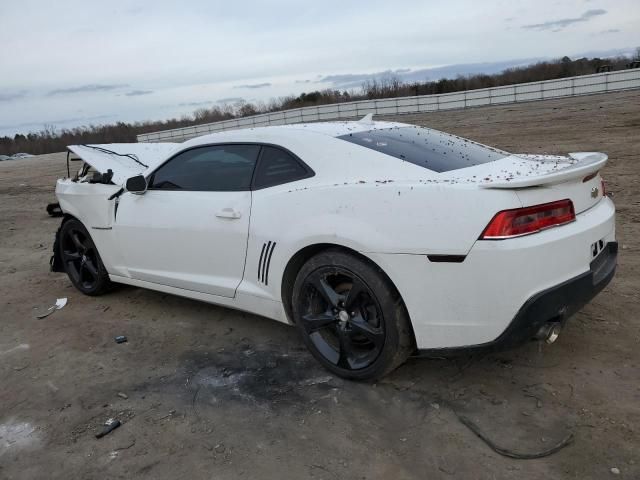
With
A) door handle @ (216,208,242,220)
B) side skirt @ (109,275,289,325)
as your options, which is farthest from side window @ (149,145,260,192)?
side skirt @ (109,275,289,325)

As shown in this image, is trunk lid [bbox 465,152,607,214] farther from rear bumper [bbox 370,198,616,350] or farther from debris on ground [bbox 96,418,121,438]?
debris on ground [bbox 96,418,121,438]

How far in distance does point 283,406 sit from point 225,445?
1.43 feet

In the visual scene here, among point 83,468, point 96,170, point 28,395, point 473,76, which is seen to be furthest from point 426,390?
point 473,76

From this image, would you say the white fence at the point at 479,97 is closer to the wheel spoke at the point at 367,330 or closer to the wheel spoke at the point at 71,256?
the wheel spoke at the point at 71,256

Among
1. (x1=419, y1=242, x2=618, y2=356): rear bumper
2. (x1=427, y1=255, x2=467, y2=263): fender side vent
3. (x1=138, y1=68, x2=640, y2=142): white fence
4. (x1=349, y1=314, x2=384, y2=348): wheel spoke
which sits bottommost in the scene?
(x1=349, y1=314, x2=384, y2=348): wheel spoke

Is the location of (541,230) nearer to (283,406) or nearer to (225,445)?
(283,406)

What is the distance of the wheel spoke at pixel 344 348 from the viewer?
10.8ft

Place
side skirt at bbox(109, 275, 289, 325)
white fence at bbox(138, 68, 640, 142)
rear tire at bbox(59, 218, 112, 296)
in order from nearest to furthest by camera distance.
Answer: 1. side skirt at bbox(109, 275, 289, 325)
2. rear tire at bbox(59, 218, 112, 296)
3. white fence at bbox(138, 68, 640, 142)

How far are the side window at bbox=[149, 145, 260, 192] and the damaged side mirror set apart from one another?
2.4 inches

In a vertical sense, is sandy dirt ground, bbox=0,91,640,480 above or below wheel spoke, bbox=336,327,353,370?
below

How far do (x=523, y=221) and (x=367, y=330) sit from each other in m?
1.04

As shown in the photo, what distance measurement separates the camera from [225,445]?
113 inches

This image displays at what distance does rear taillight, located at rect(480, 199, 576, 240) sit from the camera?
2639mm

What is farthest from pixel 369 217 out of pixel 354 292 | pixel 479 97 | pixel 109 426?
pixel 479 97
